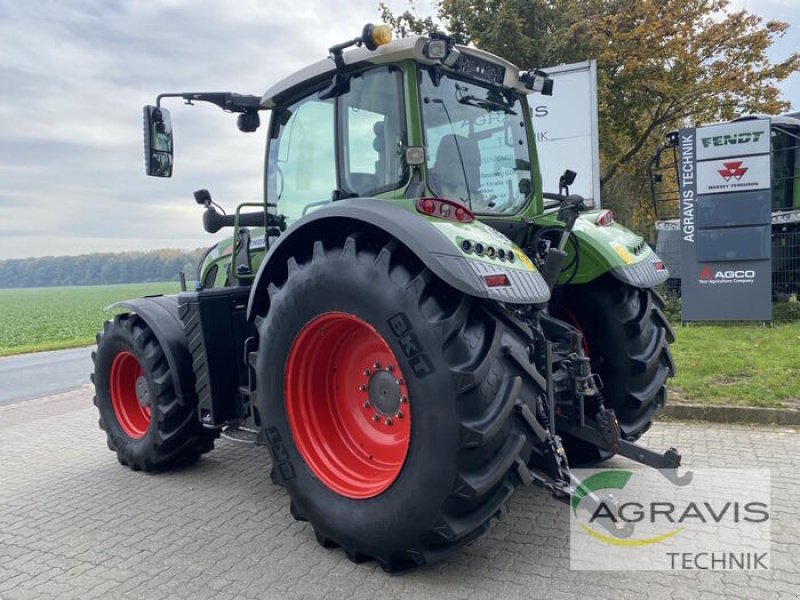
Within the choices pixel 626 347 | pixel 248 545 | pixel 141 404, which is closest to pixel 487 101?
pixel 626 347

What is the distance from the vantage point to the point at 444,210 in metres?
2.85

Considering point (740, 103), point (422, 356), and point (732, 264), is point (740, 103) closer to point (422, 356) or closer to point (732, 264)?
point (732, 264)

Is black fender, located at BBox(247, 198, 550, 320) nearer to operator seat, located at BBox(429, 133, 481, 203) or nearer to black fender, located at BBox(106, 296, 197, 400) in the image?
operator seat, located at BBox(429, 133, 481, 203)

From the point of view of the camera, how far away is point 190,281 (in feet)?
15.3

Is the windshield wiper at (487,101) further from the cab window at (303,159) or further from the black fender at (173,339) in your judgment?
the black fender at (173,339)

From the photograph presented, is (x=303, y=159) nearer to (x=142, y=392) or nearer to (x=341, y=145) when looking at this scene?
(x=341, y=145)

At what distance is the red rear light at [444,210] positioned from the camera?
2807mm

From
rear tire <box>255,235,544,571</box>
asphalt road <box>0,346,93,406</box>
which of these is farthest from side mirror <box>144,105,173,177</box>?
asphalt road <box>0,346,93,406</box>

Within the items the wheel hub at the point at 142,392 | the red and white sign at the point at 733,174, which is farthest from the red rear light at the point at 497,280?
the red and white sign at the point at 733,174

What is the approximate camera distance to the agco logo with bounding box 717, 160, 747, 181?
30.0 ft

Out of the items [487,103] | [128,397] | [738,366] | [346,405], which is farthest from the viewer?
[738,366]

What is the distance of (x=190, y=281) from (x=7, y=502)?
1.90m

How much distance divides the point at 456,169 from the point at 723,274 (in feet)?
24.7

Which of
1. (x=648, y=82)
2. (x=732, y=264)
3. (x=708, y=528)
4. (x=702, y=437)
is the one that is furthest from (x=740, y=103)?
(x=708, y=528)
